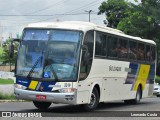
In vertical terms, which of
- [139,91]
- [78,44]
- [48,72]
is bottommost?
[139,91]

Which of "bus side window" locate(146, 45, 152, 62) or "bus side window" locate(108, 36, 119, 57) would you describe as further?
"bus side window" locate(146, 45, 152, 62)

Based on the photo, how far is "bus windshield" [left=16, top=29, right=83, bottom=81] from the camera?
52.9 feet

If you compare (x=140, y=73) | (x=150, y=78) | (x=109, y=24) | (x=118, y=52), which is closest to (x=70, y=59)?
(x=118, y=52)

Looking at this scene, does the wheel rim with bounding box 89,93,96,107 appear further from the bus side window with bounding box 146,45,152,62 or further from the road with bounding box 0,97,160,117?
the bus side window with bounding box 146,45,152,62

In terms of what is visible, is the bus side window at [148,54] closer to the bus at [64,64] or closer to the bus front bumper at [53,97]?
the bus at [64,64]

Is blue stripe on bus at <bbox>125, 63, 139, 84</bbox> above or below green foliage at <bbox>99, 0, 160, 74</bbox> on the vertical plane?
below

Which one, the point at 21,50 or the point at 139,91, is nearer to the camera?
the point at 21,50

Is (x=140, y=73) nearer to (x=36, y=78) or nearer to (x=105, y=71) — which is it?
(x=105, y=71)

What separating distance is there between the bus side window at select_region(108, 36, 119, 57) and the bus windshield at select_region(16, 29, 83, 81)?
2703mm

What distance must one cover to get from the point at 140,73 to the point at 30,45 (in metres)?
8.40

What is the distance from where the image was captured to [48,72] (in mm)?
16125

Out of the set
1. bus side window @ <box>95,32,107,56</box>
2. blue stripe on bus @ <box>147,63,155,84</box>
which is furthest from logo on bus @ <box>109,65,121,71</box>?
blue stripe on bus @ <box>147,63,155,84</box>

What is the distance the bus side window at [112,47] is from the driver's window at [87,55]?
72.8 inches

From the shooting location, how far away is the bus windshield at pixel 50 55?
52.9 ft
